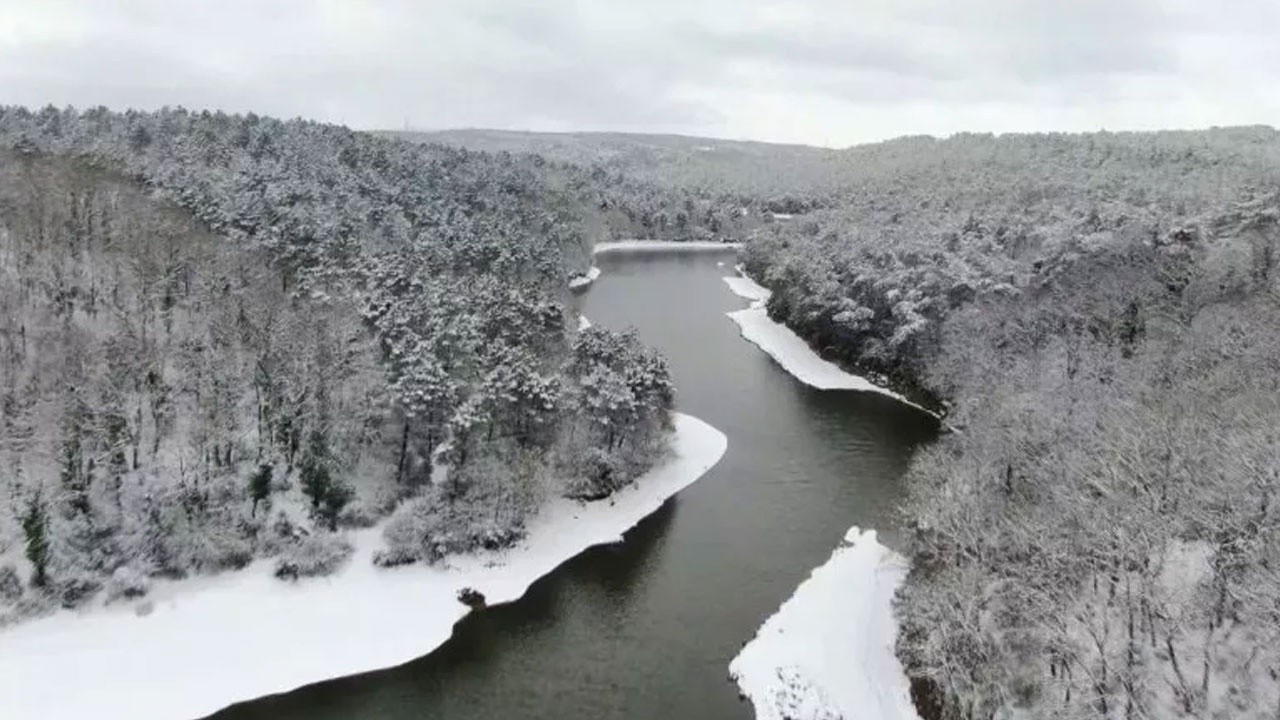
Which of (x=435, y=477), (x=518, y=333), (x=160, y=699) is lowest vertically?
(x=160, y=699)

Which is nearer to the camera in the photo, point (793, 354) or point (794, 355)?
point (794, 355)

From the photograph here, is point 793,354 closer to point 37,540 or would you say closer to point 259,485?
point 259,485

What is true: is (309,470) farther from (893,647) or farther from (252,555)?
(893,647)

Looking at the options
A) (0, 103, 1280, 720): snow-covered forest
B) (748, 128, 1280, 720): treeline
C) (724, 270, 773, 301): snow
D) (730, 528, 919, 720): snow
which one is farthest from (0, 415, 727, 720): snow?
(724, 270, 773, 301): snow

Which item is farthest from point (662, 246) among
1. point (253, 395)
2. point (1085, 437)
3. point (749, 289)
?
point (1085, 437)

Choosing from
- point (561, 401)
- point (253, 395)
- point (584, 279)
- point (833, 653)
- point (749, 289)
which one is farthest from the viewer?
point (584, 279)

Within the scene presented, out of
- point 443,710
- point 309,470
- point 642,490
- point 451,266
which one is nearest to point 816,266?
point 451,266

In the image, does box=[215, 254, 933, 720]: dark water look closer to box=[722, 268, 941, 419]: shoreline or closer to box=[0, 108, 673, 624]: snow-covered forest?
box=[722, 268, 941, 419]: shoreline
